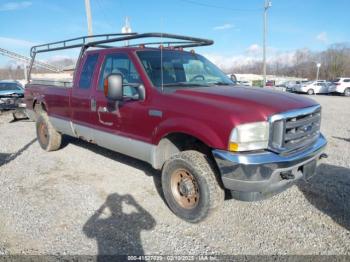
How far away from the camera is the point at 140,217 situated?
3.82 meters

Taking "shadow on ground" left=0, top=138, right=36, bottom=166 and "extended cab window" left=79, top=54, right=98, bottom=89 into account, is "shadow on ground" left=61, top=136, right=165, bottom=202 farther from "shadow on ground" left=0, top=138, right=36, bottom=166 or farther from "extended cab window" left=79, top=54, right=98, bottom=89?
"extended cab window" left=79, top=54, right=98, bottom=89

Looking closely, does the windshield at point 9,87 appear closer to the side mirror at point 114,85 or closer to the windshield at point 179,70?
the windshield at point 179,70

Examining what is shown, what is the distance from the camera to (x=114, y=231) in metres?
3.48

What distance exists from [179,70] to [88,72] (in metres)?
1.70

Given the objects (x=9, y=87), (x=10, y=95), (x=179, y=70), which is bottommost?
(x=10, y=95)

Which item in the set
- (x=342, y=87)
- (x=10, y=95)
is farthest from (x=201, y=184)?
(x=342, y=87)

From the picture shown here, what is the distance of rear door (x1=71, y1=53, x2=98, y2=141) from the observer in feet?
16.3

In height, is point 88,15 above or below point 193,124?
above

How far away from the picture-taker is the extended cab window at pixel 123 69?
13.8 feet

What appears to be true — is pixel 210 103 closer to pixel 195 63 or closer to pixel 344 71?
pixel 195 63

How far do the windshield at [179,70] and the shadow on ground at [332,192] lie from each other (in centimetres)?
204

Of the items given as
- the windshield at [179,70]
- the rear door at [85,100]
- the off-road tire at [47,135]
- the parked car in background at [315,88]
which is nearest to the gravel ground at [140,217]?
the rear door at [85,100]

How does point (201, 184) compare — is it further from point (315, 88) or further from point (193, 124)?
point (315, 88)

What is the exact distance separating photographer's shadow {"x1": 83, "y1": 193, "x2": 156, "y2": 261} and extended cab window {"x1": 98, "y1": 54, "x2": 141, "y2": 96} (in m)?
1.54
